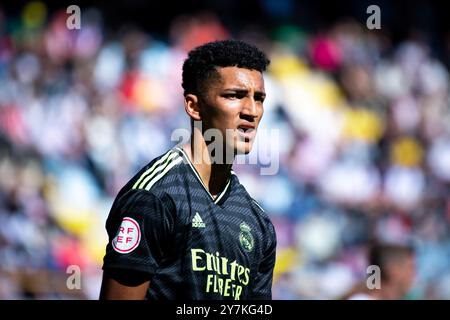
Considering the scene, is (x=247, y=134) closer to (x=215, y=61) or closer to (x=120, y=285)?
(x=215, y=61)

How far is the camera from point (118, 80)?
12023 mm

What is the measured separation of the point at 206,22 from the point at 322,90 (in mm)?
2030

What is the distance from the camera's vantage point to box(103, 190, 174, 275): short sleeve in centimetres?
370

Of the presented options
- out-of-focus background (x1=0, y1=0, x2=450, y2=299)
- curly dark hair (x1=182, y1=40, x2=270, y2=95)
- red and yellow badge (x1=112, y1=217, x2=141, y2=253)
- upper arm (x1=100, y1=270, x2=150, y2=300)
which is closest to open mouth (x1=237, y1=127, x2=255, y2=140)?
curly dark hair (x1=182, y1=40, x2=270, y2=95)

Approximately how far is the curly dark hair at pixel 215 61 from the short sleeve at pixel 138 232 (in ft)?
2.53

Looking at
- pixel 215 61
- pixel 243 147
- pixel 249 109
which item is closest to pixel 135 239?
pixel 243 147

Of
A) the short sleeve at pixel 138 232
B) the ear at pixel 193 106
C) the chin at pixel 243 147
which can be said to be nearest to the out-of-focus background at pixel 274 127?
the ear at pixel 193 106

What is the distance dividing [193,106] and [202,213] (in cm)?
59

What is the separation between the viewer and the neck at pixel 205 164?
4.25 m

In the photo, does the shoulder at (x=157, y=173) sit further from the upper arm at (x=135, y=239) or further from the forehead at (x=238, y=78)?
the forehead at (x=238, y=78)

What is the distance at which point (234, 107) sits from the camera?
4223mm
